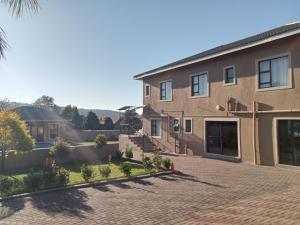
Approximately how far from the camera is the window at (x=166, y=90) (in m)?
25.8

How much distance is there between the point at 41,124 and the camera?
40312mm

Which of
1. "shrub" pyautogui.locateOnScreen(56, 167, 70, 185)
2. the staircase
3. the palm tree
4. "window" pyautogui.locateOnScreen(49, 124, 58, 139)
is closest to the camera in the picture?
the palm tree

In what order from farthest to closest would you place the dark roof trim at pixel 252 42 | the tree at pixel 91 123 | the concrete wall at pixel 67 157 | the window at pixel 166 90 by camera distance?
the tree at pixel 91 123 → the window at pixel 166 90 → the concrete wall at pixel 67 157 → the dark roof trim at pixel 252 42

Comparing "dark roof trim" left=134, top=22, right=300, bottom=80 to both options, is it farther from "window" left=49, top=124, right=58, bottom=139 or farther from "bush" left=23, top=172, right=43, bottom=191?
"window" left=49, top=124, right=58, bottom=139

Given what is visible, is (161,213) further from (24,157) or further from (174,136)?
(174,136)

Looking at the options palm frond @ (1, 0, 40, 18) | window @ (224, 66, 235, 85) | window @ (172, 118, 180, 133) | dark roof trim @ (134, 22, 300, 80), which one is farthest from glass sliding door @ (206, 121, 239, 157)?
palm frond @ (1, 0, 40, 18)

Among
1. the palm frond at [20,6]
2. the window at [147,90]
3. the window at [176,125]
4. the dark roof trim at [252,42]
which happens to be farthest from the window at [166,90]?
the palm frond at [20,6]

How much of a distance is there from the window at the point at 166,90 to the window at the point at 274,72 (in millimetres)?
9762

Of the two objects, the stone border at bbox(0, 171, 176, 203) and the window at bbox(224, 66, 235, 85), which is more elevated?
the window at bbox(224, 66, 235, 85)

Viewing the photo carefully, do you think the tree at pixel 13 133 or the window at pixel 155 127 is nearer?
the tree at pixel 13 133

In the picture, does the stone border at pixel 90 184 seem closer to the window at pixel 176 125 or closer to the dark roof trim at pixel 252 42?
the dark roof trim at pixel 252 42

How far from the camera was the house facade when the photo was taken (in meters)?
15.5

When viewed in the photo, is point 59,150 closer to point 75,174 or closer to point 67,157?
point 67,157

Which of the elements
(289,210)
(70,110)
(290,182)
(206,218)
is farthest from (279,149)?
(70,110)
